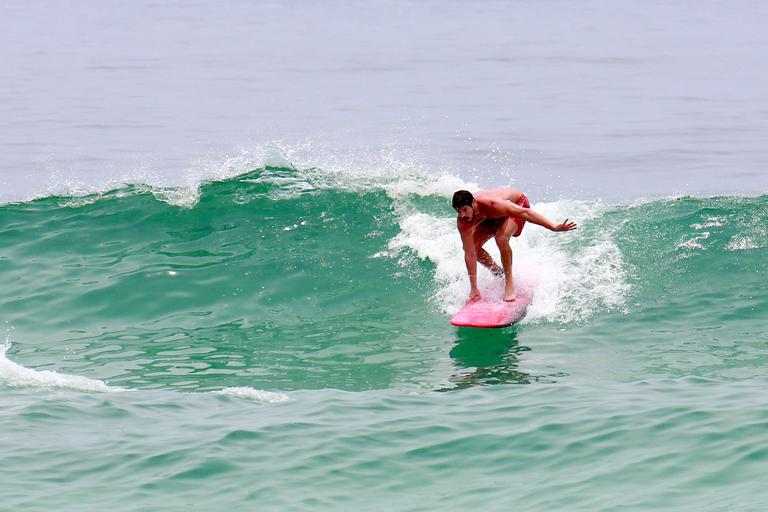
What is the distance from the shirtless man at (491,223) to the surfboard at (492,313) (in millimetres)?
122

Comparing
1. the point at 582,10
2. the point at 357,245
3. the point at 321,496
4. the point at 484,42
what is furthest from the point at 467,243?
the point at 582,10

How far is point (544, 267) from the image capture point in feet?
48.2

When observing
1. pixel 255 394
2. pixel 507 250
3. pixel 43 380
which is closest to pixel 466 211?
pixel 507 250

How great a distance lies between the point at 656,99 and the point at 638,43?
15219 millimetres

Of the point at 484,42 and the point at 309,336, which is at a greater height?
the point at 484,42

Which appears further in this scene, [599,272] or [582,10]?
[582,10]

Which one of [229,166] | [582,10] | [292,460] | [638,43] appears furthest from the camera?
[582,10]

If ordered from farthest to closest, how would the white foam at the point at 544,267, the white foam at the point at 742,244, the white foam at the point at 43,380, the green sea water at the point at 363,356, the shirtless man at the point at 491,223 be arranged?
the white foam at the point at 742,244
the white foam at the point at 544,267
the shirtless man at the point at 491,223
the white foam at the point at 43,380
the green sea water at the point at 363,356

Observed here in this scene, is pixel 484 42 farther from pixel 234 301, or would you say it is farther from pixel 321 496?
pixel 321 496

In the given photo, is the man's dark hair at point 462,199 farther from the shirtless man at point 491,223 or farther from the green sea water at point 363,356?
the green sea water at point 363,356

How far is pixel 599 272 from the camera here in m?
14.9

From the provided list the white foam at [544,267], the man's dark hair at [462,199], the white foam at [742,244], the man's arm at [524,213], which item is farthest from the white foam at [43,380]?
the white foam at [742,244]

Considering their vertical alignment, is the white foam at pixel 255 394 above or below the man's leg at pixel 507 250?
below

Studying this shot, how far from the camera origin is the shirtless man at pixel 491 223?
42.3 ft
